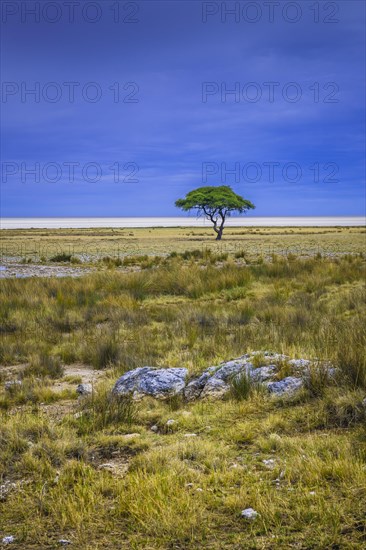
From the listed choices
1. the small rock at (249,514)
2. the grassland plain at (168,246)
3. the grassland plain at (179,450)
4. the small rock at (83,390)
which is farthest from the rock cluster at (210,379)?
the grassland plain at (168,246)

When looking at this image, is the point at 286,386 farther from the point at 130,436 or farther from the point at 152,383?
the point at 130,436

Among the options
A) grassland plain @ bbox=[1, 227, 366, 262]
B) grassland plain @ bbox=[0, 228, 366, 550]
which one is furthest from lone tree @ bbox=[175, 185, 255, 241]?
grassland plain @ bbox=[0, 228, 366, 550]

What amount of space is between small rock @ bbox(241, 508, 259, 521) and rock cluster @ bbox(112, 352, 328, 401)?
8.23 ft

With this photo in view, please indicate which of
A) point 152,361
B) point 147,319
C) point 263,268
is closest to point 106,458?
point 152,361

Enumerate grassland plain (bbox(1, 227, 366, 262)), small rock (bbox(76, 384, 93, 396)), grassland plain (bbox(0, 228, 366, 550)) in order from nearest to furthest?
grassland plain (bbox(0, 228, 366, 550)) → small rock (bbox(76, 384, 93, 396)) → grassland plain (bbox(1, 227, 366, 262))

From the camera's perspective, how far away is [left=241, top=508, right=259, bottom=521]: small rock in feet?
11.6

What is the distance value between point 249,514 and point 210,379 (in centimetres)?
301

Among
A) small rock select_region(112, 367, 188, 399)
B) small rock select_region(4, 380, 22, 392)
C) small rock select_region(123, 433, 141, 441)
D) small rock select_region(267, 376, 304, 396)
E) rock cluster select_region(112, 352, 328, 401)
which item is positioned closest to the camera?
small rock select_region(123, 433, 141, 441)

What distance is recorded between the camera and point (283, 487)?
3887mm

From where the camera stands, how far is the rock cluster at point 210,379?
627 cm

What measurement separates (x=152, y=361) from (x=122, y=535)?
440cm

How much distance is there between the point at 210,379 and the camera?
6547mm

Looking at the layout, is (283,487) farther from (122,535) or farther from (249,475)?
(122,535)

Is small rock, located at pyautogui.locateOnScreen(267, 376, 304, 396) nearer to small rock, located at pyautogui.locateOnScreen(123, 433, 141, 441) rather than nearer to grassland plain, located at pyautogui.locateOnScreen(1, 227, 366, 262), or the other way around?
small rock, located at pyautogui.locateOnScreen(123, 433, 141, 441)
